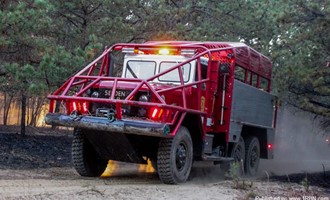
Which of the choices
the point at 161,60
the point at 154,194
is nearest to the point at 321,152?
the point at 161,60

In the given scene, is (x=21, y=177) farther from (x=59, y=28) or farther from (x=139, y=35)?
(x=139, y=35)

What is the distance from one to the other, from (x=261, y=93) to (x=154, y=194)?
7055 mm

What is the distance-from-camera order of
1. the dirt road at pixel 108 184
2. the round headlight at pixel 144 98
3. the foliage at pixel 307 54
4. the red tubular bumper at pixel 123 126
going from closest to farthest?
the dirt road at pixel 108 184 < the red tubular bumper at pixel 123 126 < the round headlight at pixel 144 98 < the foliage at pixel 307 54

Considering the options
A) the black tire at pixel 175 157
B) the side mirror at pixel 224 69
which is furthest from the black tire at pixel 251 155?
the black tire at pixel 175 157

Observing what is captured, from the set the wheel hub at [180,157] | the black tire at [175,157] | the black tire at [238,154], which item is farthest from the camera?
the black tire at [238,154]

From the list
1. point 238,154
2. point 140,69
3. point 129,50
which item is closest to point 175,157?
point 140,69

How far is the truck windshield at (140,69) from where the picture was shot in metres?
11.3

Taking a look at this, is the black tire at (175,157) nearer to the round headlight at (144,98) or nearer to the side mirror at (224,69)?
the round headlight at (144,98)

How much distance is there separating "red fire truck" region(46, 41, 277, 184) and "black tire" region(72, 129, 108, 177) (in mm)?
12

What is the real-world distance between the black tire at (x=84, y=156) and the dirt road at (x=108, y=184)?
23cm

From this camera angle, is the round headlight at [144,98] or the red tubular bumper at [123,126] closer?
the red tubular bumper at [123,126]

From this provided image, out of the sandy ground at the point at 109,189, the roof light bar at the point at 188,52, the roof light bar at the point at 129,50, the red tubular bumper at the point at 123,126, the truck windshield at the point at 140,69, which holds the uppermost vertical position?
the roof light bar at the point at 129,50

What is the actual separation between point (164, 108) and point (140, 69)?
9.13 feet

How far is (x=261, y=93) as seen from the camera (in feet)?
46.9
